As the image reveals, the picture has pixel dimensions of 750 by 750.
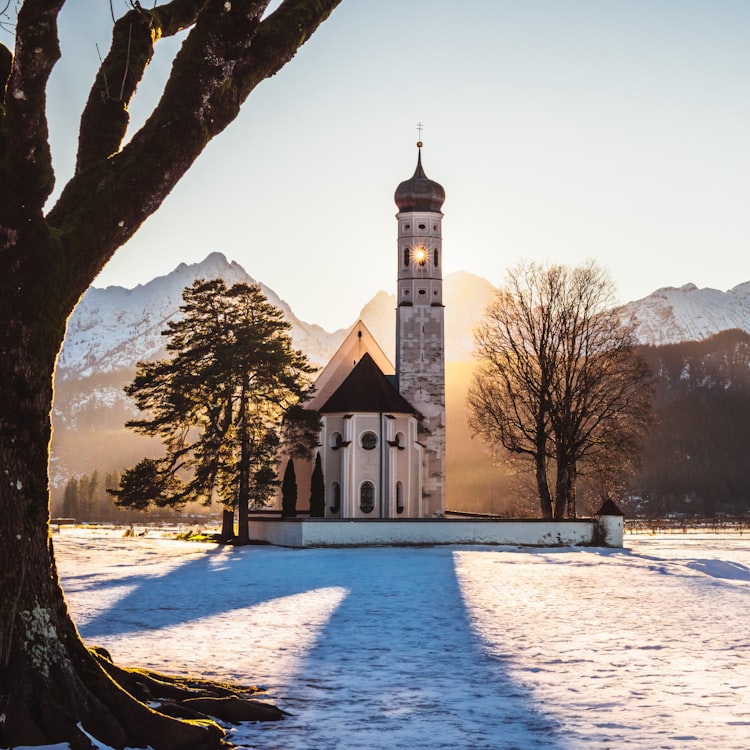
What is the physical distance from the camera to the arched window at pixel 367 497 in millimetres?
52594

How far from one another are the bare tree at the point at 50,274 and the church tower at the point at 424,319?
5008cm

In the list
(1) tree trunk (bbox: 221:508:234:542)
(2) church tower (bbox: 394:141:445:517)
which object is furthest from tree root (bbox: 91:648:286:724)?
(2) church tower (bbox: 394:141:445:517)

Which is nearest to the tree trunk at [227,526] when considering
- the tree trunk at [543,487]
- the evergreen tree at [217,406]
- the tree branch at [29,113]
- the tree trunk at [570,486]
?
the evergreen tree at [217,406]

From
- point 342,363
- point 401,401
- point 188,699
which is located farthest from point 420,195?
point 188,699

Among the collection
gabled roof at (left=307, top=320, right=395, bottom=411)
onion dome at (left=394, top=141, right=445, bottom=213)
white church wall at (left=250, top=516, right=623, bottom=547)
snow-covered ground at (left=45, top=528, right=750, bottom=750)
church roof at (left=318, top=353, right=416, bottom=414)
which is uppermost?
onion dome at (left=394, top=141, right=445, bottom=213)

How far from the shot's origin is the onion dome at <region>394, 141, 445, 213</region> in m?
61.4

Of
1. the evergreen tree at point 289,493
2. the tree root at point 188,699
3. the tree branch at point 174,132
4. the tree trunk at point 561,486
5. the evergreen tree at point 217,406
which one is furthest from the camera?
the evergreen tree at point 289,493

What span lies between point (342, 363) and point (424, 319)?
6.00m

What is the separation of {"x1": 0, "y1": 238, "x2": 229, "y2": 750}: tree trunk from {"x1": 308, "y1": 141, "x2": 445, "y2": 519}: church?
43.5 meters

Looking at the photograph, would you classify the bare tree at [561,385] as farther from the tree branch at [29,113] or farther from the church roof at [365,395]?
the tree branch at [29,113]

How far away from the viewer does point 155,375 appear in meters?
45.3

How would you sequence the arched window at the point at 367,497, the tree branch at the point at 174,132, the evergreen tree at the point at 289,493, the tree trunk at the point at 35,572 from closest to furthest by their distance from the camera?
1. the tree trunk at the point at 35,572
2. the tree branch at the point at 174,132
3. the evergreen tree at the point at 289,493
4. the arched window at the point at 367,497

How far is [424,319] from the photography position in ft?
199

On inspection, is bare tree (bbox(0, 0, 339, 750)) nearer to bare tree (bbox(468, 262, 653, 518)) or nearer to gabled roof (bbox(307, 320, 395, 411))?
bare tree (bbox(468, 262, 653, 518))
